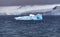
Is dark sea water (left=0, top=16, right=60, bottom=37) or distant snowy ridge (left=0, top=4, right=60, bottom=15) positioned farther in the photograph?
distant snowy ridge (left=0, top=4, right=60, bottom=15)

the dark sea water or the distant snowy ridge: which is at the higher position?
the distant snowy ridge

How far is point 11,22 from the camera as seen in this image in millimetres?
2564

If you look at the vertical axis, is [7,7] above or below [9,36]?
above

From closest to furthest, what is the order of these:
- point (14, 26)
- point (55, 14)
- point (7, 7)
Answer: point (14, 26) < point (55, 14) < point (7, 7)

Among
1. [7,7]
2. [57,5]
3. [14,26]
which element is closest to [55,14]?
[57,5]

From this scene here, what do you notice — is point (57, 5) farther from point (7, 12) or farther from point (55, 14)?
point (7, 12)

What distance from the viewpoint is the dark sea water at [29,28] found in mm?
2037

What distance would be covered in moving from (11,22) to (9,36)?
0.59m

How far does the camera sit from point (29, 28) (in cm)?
226

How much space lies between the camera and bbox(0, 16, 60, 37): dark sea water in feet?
6.68

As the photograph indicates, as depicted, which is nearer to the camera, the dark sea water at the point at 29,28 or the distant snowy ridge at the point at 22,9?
the dark sea water at the point at 29,28

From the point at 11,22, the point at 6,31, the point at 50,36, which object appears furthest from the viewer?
the point at 11,22

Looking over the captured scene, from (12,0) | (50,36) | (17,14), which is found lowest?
(50,36)

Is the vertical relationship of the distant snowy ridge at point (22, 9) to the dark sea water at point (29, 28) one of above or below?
above
